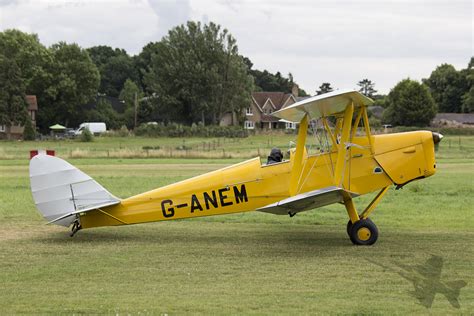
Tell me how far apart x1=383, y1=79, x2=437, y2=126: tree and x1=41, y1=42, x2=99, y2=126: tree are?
147 feet

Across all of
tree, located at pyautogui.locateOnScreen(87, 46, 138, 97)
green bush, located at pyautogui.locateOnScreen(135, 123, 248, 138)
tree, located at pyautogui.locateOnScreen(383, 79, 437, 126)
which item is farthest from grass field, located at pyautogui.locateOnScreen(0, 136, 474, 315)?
tree, located at pyautogui.locateOnScreen(87, 46, 138, 97)

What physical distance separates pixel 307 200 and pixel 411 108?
2671 inches

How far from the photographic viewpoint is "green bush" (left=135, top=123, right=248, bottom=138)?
234 feet

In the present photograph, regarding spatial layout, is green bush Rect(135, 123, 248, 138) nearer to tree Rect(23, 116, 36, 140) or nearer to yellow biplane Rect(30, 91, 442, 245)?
tree Rect(23, 116, 36, 140)

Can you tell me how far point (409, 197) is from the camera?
19.1 meters

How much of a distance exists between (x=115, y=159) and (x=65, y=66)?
62096 millimetres

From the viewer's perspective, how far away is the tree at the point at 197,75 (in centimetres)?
8175

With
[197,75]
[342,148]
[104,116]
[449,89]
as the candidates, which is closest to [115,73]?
[104,116]

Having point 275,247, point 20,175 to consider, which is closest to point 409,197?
point 275,247

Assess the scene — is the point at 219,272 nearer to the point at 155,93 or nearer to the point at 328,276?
the point at 328,276

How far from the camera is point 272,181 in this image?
1237 cm

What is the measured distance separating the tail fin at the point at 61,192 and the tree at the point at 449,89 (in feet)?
342

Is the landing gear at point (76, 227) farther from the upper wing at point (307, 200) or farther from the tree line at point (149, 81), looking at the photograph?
the tree line at point (149, 81)

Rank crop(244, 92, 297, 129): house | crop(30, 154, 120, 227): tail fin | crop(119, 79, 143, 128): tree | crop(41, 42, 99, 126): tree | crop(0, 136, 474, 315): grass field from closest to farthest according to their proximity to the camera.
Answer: crop(0, 136, 474, 315): grass field → crop(30, 154, 120, 227): tail fin → crop(41, 42, 99, 126): tree → crop(244, 92, 297, 129): house → crop(119, 79, 143, 128): tree
